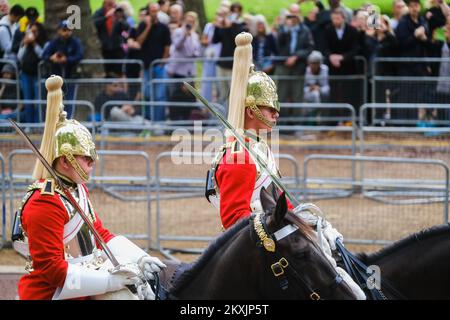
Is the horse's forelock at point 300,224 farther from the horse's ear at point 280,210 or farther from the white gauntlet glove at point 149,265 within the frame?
the white gauntlet glove at point 149,265

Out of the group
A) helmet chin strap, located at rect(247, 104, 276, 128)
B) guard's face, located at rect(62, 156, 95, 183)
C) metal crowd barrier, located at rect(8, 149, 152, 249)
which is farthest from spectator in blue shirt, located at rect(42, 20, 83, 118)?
guard's face, located at rect(62, 156, 95, 183)

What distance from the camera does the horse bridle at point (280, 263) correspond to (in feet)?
18.3

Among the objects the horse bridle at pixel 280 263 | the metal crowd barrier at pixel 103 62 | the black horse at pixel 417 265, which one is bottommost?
the black horse at pixel 417 265

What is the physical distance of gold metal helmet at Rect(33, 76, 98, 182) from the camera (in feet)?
19.7

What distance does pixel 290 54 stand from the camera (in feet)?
57.4

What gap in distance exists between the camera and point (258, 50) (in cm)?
1769

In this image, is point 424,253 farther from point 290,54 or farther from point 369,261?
point 290,54

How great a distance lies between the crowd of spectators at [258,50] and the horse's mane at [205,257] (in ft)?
33.2

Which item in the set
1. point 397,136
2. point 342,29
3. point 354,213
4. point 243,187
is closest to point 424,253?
point 243,187

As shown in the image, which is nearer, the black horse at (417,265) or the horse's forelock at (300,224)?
the horse's forelock at (300,224)

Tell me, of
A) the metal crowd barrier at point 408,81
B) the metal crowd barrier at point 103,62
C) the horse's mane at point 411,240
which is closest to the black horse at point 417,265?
the horse's mane at point 411,240

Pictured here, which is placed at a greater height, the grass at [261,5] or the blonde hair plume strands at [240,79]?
the grass at [261,5]

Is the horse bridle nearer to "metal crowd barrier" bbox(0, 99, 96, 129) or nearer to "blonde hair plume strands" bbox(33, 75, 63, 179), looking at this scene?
"blonde hair plume strands" bbox(33, 75, 63, 179)

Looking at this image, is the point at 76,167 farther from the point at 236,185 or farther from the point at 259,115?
the point at 259,115
